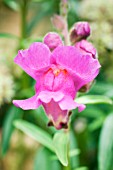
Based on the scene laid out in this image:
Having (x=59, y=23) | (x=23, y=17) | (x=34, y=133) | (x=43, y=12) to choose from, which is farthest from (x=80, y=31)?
(x=43, y=12)

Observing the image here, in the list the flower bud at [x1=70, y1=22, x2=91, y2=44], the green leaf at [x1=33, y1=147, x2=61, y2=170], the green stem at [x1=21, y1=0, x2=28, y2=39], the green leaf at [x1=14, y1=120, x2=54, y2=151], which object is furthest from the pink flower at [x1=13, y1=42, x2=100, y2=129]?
the green stem at [x1=21, y1=0, x2=28, y2=39]

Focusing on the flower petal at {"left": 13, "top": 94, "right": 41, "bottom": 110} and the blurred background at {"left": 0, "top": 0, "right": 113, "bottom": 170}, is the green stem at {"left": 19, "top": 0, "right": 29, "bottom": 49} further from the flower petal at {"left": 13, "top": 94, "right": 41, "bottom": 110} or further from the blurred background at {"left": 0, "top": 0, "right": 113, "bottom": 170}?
the flower petal at {"left": 13, "top": 94, "right": 41, "bottom": 110}

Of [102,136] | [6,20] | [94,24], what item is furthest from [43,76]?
[6,20]

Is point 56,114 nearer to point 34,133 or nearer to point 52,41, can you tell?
point 52,41

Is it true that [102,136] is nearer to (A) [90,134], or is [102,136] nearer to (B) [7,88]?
(B) [7,88]

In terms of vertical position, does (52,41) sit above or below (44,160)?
above

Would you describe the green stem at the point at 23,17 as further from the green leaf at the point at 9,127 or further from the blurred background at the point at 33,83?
the green leaf at the point at 9,127
